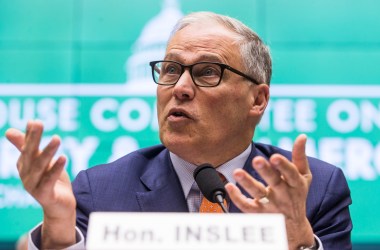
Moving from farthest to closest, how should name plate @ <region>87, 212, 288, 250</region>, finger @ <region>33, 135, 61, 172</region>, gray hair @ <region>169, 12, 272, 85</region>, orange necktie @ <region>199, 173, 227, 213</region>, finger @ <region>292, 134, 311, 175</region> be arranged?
gray hair @ <region>169, 12, 272, 85</region> < orange necktie @ <region>199, 173, 227, 213</region> < finger @ <region>292, 134, 311, 175</region> < finger @ <region>33, 135, 61, 172</region> < name plate @ <region>87, 212, 288, 250</region>

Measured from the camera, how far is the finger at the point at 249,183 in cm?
140

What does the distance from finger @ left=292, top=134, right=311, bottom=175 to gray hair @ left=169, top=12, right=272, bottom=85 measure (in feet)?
2.47

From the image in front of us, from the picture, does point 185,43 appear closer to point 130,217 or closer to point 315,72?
point 130,217

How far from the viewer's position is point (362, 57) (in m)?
4.02

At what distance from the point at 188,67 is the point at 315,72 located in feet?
6.89

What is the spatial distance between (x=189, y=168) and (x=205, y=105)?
0.76ft

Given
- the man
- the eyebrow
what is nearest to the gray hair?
the man

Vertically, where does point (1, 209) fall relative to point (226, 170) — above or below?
below

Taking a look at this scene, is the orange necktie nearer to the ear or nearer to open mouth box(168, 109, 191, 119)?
open mouth box(168, 109, 191, 119)

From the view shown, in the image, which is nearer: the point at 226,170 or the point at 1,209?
the point at 226,170

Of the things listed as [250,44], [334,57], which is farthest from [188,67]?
[334,57]

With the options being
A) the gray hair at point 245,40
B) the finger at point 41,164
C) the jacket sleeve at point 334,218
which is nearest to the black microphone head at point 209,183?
the finger at point 41,164

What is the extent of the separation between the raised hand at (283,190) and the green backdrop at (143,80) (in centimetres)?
237

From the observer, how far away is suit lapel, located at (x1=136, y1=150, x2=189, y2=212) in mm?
2021
